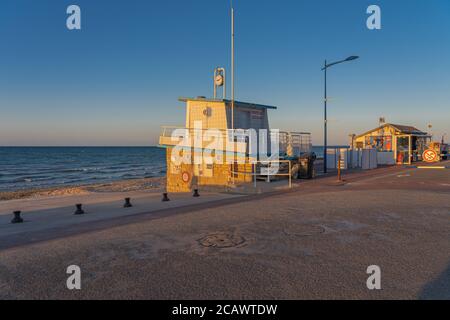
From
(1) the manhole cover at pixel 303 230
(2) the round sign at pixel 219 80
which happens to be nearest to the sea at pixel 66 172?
(2) the round sign at pixel 219 80

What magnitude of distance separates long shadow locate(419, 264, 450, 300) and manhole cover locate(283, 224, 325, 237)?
275cm

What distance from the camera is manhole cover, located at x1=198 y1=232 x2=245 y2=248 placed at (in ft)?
20.4

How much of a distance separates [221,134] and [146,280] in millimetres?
15500

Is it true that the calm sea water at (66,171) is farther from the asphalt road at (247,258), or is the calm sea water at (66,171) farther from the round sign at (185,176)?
the asphalt road at (247,258)

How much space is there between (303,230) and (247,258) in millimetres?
2415

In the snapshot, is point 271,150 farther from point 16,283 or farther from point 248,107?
point 16,283

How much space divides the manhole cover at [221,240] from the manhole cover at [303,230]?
1.29 m

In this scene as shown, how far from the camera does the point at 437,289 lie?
417 centimetres

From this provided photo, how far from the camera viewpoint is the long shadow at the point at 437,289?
3.97m

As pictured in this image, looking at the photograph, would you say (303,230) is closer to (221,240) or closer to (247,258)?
(221,240)

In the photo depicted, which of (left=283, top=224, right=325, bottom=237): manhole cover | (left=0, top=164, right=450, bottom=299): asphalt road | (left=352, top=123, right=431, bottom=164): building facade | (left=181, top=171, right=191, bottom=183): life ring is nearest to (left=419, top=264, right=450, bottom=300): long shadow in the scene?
(left=0, top=164, right=450, bottom=299): asphalt road

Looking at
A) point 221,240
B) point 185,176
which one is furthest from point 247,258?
point 185,176
